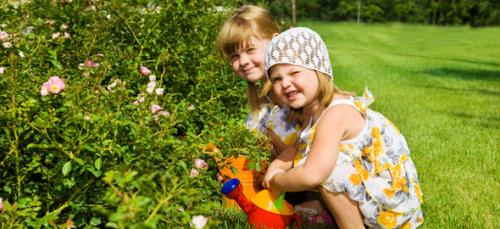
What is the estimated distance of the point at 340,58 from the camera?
1427 cm

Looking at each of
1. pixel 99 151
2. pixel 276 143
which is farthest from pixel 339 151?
pixel 99 151

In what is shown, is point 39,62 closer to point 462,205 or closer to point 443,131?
point 462,205

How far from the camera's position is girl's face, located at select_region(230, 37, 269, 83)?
12.0 ft

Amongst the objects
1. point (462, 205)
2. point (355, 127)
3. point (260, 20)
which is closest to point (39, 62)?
point (260, 20)

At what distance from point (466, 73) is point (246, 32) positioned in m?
8.18

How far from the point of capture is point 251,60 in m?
3.66

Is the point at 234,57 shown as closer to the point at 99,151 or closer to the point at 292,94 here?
the point at 292,94

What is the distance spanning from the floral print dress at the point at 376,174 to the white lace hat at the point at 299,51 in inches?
8.3

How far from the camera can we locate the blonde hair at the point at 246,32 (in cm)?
366

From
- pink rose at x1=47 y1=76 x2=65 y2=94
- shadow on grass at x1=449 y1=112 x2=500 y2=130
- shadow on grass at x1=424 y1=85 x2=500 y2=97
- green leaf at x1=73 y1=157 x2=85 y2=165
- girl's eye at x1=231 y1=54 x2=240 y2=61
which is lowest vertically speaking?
shadow on grass at x1=424 y1=85 x2=500 y2=97

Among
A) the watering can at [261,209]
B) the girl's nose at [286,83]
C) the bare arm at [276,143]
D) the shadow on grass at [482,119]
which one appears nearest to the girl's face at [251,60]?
the bare arm at [276,143]

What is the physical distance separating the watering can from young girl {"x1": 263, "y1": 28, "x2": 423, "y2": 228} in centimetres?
8

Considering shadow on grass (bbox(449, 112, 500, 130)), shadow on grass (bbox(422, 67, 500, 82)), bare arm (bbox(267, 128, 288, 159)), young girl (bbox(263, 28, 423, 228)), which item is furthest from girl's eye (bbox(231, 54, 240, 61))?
shadow on grass (bbox(422, 67, 500, 82))

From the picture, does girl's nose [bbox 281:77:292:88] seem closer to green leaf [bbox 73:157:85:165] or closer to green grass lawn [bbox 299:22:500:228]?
green grass lawn [bbox 299:22:500:228]
